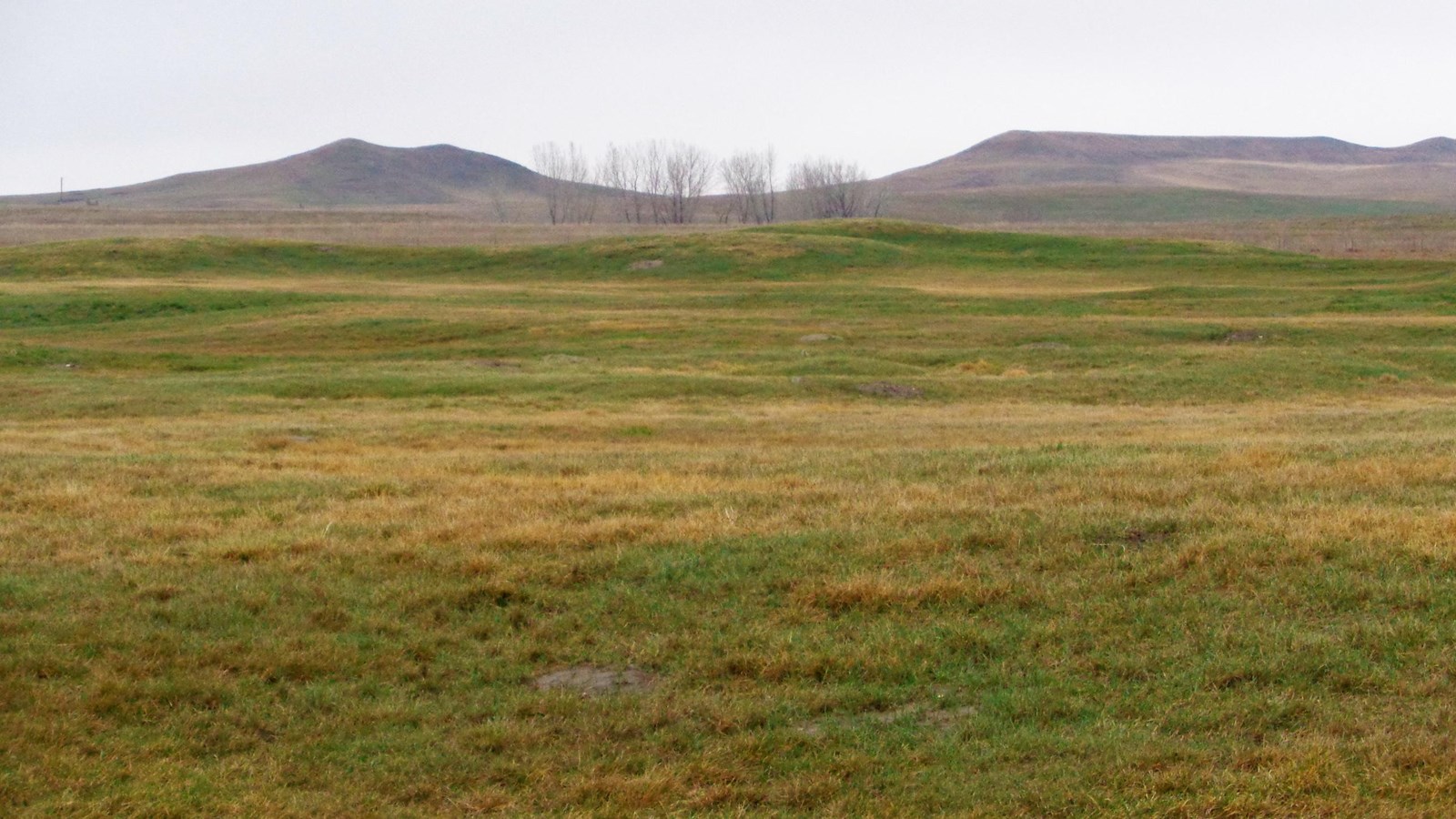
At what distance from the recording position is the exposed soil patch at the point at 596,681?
737cm

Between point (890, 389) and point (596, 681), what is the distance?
74.9 feet

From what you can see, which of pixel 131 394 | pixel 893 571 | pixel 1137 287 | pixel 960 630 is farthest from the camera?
pixel 1137 287

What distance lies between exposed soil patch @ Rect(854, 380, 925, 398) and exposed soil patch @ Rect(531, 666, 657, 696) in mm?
22053

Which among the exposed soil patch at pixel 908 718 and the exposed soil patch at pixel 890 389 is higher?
the exposed soil patch at pixel 908 718

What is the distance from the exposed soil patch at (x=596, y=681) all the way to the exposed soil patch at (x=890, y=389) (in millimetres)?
22053

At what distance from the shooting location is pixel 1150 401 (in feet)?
94.5

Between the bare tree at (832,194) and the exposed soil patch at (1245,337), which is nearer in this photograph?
the exposed soil patch at (1245,337)

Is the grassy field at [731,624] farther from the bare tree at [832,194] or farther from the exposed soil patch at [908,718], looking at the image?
the bare tree at [832,194]

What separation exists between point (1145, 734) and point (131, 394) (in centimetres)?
2653

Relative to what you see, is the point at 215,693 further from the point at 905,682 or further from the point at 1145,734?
the point at 1145,734

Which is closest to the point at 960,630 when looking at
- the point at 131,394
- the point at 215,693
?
the point at 215,693

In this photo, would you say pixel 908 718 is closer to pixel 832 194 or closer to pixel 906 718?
pixel 906 718

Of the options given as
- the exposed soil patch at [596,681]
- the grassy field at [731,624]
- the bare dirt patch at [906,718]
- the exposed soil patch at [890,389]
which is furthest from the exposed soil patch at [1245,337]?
the exposed soil patch at [596,681]

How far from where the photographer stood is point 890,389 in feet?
97.8
